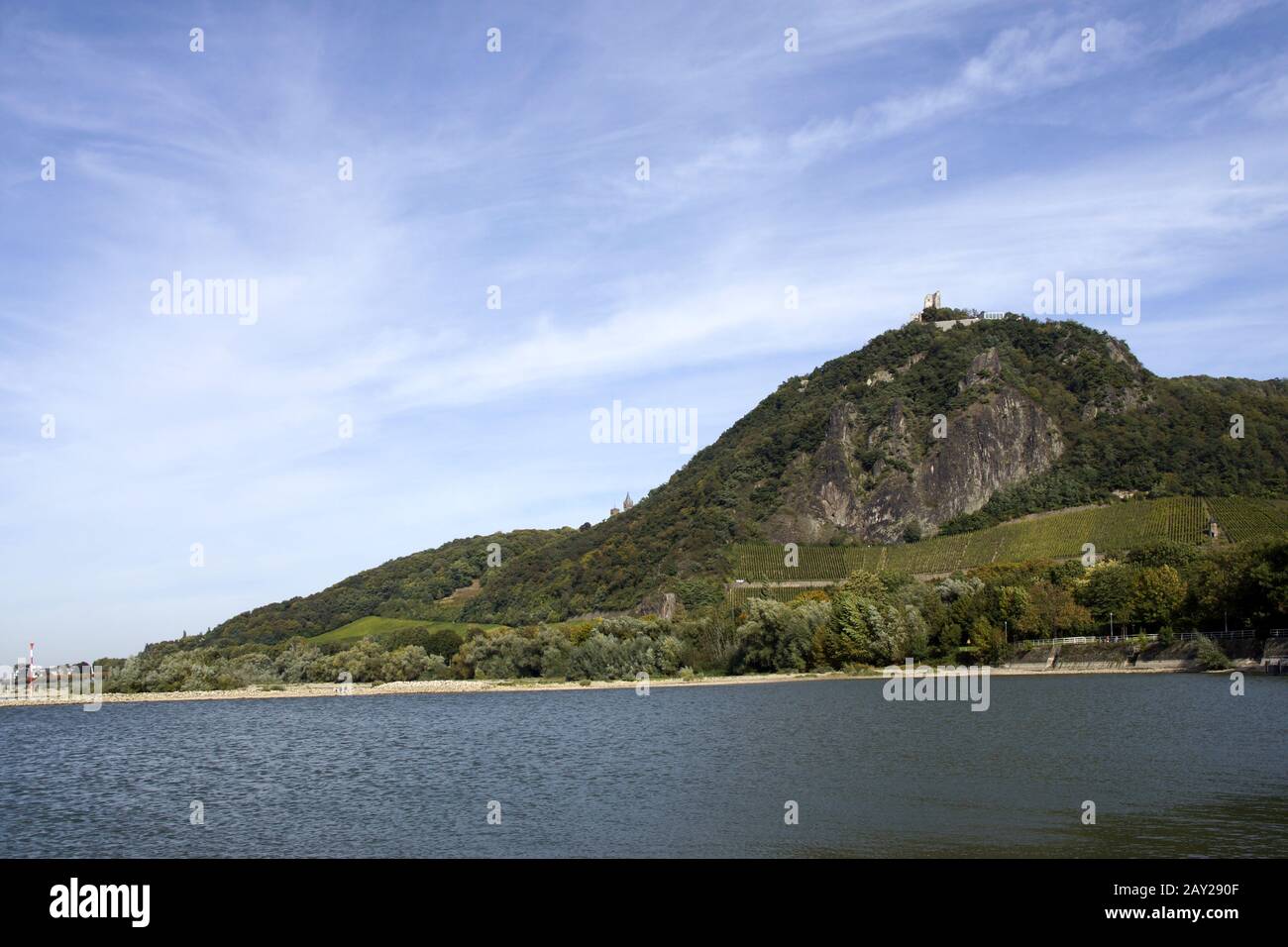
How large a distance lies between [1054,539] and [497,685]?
79.7 m

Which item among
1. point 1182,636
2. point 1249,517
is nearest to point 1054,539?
point 1249,517

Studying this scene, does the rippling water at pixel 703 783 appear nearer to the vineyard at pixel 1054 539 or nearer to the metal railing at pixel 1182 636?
the metal railing at pixel 1182 636

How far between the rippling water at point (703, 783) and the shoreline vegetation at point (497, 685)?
1196 inches

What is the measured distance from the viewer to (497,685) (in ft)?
363

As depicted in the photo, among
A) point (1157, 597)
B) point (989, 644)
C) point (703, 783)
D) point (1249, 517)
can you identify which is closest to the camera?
point (703, 783)

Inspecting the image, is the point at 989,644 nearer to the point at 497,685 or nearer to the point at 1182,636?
the point at 1182,636

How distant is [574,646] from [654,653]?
9201 millimetres

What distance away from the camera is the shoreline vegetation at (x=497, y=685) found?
96812 mm
